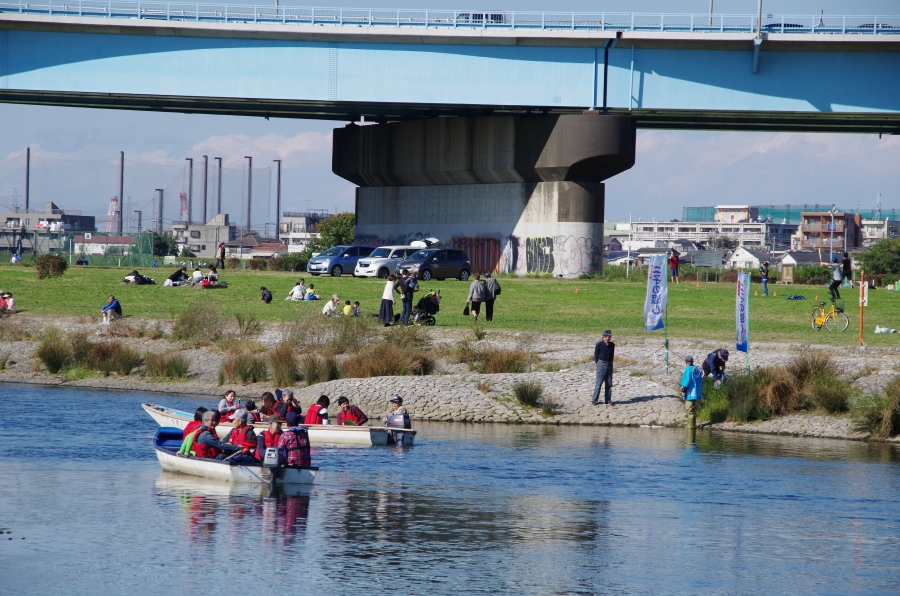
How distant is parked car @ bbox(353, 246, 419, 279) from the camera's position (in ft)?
184

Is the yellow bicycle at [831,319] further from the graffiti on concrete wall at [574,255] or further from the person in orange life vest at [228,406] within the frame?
the graffiti on concrete wall at [574,255]

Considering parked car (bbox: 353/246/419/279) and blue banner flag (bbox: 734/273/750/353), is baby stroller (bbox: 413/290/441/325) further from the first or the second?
parked car (bbox: 353/246/419/279)

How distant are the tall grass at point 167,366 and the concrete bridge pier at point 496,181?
2809cm

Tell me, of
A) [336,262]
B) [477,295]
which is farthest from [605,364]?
[336,262]

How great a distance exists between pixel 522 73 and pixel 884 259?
79.6 metres

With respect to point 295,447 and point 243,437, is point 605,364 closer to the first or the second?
point 295,447

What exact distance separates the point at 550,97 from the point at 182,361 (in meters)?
28.7

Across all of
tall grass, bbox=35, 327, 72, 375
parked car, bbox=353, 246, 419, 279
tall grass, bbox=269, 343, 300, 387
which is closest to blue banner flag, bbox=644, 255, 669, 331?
tall grass, bbox=269, 343, 300, 387

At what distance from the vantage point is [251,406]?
24.7 meters

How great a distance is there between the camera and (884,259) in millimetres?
124750

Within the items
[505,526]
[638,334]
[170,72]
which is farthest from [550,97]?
[505,526]

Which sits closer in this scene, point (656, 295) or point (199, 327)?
point (656, 295)

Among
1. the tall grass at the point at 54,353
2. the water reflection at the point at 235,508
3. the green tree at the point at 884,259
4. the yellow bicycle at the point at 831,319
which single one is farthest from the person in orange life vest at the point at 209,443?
the green tree at the point at 884,259

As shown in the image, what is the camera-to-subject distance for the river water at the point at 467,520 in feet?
49.9
